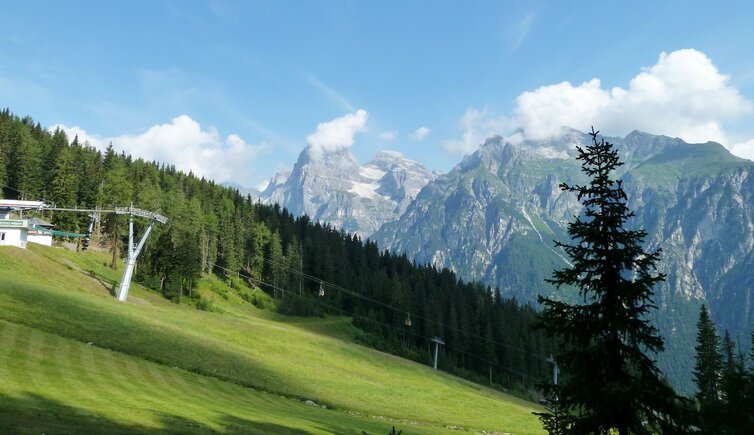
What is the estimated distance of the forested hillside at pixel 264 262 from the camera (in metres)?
120

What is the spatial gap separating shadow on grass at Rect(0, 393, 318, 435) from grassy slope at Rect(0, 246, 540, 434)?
4.7 inches

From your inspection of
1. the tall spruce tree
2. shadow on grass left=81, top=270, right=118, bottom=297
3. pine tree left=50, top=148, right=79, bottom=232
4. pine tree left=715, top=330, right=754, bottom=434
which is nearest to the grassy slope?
shadow on grass left=81, top=270, right=118, bottom=297

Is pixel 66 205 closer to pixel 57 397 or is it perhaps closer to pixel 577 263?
pixel 57 397

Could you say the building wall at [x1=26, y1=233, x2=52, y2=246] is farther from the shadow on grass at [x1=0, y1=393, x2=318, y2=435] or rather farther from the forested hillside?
the shadow on grass at [x1=0, y1=393, x2=318, y2=435]

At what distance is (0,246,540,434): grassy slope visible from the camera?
89.2 ft

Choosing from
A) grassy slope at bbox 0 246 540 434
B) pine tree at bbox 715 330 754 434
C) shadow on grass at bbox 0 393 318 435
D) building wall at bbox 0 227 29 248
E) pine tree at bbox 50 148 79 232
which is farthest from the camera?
pine tree at bbox 50 148 79 232

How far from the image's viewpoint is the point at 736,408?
130ft

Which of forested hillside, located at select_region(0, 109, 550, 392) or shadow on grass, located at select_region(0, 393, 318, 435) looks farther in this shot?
forested hillside, located at select_region(0, 109, 550, 392)

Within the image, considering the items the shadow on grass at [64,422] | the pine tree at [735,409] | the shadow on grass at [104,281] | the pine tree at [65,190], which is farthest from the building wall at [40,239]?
the pine tree at [735,409]

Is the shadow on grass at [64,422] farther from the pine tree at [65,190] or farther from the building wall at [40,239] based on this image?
the pine tree at [65,190]

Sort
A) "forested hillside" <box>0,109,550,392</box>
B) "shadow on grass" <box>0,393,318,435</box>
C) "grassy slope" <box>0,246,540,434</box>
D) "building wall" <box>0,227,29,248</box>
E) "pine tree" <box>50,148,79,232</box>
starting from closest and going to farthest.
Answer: "shadow on grass" <box>0,393,318,435</box>, "grassy slope" <box>0,246,540,434</box>, "building wall" <box>0,227,29,248</box>, "pine tree" <box>50,148,79,232</box>, "forested hillside" <box>0,109,550,392</box>

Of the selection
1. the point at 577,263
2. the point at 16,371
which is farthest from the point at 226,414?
the point at 577,263

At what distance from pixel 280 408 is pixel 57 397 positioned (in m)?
16.9

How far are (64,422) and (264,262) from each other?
14189 cm
